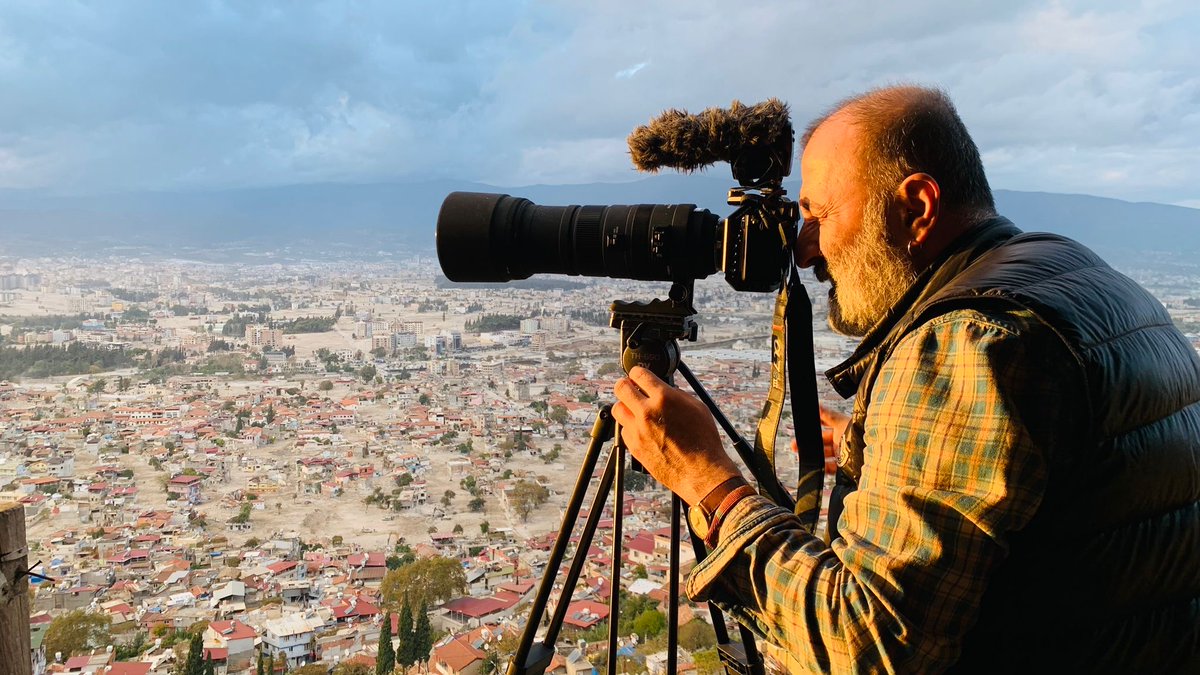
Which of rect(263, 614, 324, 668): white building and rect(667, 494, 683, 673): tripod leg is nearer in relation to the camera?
rect(667, 494, 683, 673): tripod leg

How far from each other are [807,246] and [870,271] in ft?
0.49

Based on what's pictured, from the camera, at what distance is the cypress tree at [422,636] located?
207cm

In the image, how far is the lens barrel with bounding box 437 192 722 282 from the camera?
43.4 inches

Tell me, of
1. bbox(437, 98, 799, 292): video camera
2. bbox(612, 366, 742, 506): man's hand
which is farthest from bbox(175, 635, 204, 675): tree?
bbox(612, 366, 742, 506): man's hand

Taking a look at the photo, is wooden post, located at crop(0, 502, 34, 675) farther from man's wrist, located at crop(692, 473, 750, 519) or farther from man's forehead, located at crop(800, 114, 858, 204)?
man's forehead, located at crop(800, 114, 858, 204)

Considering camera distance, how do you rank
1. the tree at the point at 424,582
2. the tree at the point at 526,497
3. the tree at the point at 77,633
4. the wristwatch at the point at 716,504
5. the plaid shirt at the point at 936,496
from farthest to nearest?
the tree at the point at 526,497 → the tree at the point at 424,582 → the tree at the point at 77,633 → the wristwatch at the point at 716,504 → the plaid shirt at the point at 936,496

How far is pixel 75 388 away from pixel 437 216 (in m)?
3.25

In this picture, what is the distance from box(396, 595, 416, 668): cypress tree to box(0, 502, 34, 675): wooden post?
1064 millimetres

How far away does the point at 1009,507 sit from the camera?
0.54 meters

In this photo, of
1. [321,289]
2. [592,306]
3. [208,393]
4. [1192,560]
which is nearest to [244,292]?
[321,289]

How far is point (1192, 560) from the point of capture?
606mm

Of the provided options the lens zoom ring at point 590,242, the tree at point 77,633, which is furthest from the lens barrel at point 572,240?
the tree at point 77,633

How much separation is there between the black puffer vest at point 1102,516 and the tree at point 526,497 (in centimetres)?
228

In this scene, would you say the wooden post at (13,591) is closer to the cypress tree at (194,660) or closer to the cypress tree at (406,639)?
the cypress tree at (194,660)
